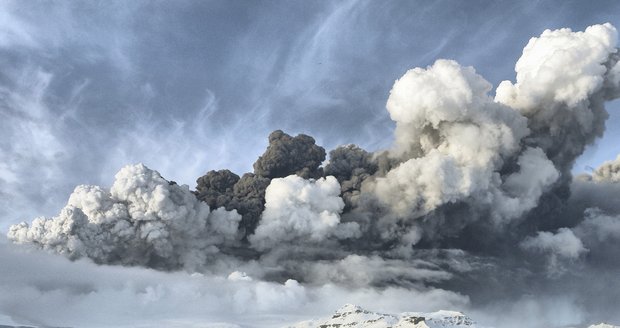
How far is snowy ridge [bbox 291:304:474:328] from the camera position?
107125 millimetres

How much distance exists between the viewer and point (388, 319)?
11019cm

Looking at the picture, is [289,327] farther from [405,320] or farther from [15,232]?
[15,232]

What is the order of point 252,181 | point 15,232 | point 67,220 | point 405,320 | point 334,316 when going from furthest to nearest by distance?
point 334,316 → point 405,320 → point 252,181 → point 15,232 → point 67,220

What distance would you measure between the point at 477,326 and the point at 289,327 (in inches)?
1508

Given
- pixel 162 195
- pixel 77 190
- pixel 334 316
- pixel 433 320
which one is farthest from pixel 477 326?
pixel 77 190

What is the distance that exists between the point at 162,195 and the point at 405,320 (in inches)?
2128

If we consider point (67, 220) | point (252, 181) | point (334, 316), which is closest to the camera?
point (67, 220)

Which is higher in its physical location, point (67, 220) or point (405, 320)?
point (67, 220)

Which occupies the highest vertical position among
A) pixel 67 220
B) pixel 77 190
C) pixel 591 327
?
pixel 77 190

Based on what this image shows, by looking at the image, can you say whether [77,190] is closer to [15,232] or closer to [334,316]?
[15,232]

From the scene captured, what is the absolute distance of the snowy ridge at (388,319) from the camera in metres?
107

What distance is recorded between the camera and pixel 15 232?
257 ft

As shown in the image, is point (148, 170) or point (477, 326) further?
point (477, 326)

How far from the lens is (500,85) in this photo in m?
106
